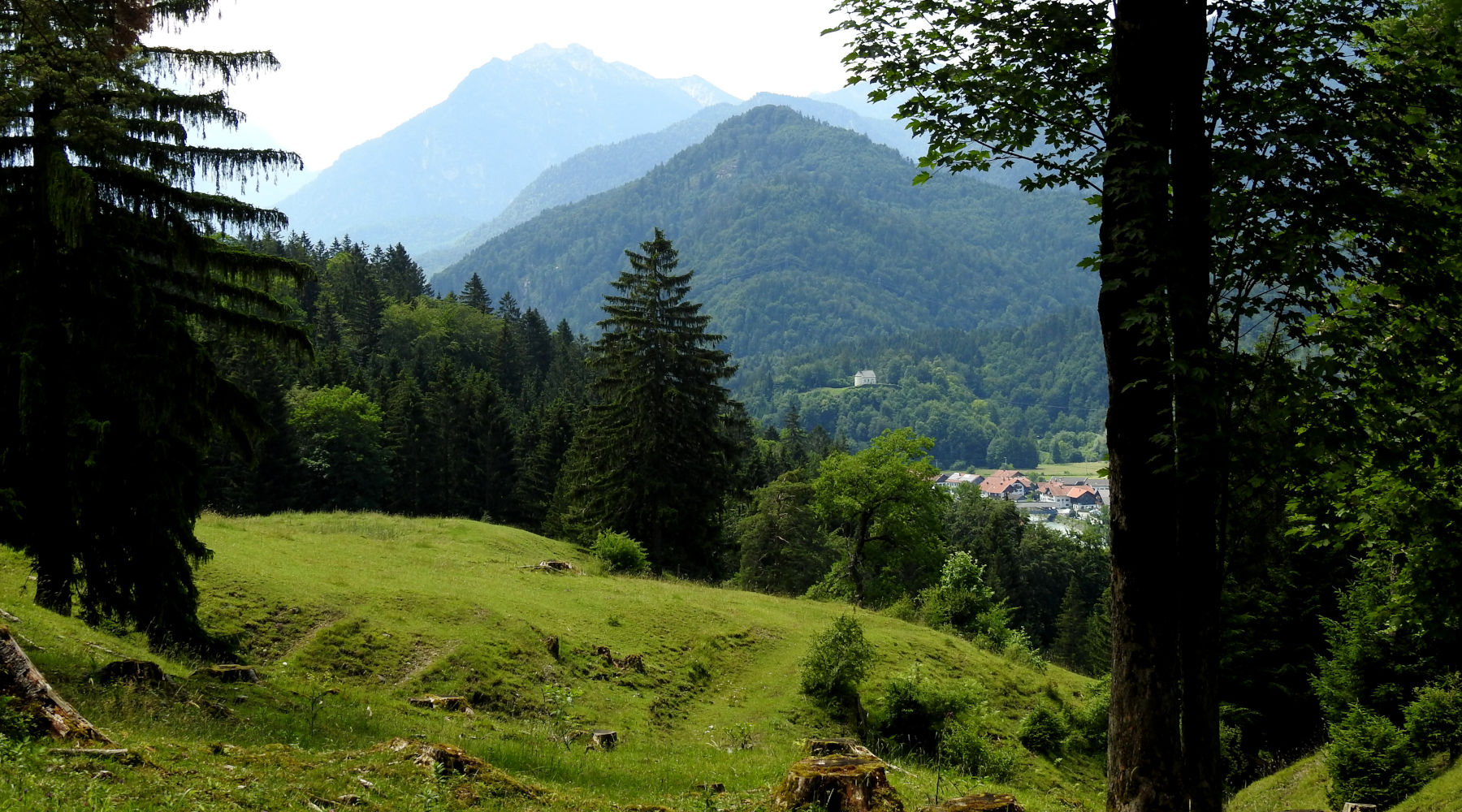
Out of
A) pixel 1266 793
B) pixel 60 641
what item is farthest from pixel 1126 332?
pixel 1266 793

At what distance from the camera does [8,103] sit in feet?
38.8

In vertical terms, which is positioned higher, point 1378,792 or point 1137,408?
point 1137,408

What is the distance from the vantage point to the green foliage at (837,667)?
21.0 metres

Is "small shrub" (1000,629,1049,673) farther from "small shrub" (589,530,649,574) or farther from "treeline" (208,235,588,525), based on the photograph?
"treeline" (208,235,588,525)

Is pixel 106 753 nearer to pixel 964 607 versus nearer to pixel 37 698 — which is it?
pixel 37 698

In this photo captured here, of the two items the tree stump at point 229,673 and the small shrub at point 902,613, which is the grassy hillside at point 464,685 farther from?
the small shrub at point 902,613

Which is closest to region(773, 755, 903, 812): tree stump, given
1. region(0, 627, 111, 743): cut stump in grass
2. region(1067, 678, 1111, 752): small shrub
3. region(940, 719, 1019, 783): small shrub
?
Answer: region(0, 627, 111, 743): cut stump in grass

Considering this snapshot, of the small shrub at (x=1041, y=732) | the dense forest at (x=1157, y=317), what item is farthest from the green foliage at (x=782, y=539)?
the small shrub at (x=1041, y=732)

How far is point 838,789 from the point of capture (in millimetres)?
8789

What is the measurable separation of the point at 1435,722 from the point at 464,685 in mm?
20737

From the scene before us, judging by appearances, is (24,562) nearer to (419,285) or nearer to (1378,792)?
(1378,792)

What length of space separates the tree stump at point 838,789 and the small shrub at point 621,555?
25746 millimetres

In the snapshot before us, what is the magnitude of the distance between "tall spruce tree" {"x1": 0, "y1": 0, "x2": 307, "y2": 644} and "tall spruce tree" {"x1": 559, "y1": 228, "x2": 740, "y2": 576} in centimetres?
2640

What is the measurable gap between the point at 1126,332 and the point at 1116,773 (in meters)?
3.82
